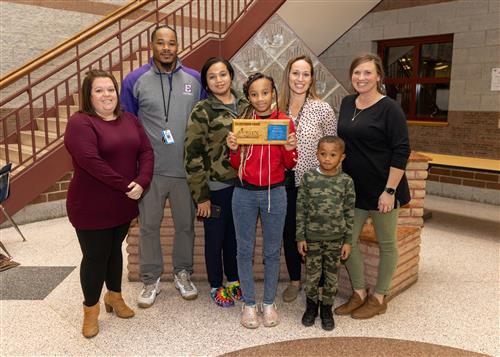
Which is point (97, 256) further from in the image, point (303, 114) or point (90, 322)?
point (303, 114)

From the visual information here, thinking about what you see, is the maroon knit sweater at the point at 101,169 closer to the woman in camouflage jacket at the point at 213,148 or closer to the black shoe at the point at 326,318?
the woman in camouflage jacket at the point at 213,148

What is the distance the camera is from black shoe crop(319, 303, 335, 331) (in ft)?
7.84

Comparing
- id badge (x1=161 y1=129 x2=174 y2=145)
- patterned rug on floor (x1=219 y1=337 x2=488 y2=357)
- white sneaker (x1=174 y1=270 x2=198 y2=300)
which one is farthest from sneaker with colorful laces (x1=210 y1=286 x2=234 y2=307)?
id badge (x1=161 y1=129 x2=174 y2=145)

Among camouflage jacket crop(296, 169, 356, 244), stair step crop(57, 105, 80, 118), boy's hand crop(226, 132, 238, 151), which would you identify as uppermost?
stair step crop(57, 105, 80, 118)

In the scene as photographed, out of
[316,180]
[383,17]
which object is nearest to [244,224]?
[316,180]

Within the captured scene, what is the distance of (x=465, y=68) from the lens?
5.86m

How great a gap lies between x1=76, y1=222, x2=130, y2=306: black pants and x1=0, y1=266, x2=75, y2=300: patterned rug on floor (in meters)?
0.77

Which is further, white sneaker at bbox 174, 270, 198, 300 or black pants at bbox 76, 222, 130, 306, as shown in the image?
white sneaker at bbox 174, 270, 198, 300

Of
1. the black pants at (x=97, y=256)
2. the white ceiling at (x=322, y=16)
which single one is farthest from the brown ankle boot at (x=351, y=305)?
the white ceiling at (x=322, y=16)

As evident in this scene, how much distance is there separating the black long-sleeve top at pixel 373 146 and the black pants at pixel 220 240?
2.41 feet

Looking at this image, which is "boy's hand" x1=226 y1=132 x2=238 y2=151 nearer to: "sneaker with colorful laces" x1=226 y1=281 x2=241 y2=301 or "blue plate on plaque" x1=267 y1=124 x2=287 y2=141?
"blue plate on plaque" x1=267 y1=124 x2=287 y2=141

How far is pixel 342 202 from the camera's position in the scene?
2.27 metres

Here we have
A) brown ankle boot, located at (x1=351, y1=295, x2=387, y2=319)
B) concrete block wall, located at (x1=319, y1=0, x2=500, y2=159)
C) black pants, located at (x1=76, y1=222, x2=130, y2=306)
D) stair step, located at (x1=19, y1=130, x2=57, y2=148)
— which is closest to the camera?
black pants, located at (x1=76, y1=222, x2=130, y2=306)

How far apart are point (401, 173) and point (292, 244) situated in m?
0.81
